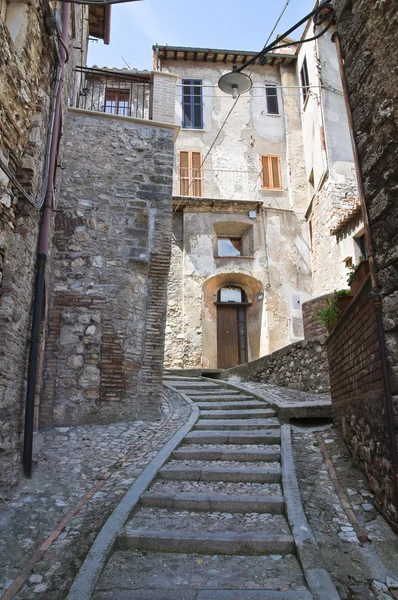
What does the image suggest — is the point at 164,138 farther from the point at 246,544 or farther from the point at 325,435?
the point at 246,544

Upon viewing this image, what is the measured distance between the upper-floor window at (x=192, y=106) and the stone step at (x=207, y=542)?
→ 17.2 metres

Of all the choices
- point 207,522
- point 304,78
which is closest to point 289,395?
point 207,522

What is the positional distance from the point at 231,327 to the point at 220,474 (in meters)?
11.2

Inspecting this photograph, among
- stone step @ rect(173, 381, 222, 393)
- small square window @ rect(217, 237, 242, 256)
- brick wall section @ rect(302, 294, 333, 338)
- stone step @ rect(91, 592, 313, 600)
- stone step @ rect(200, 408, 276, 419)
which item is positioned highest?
small square window @ rect(217, 237, 242, 256)

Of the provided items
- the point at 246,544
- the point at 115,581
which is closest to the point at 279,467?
the point at 246,544

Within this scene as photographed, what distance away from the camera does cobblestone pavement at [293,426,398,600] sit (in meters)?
2.51

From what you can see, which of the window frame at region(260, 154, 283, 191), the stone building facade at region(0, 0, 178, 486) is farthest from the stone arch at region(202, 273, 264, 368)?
the stone building facade at region(0, 0, 178, 486)

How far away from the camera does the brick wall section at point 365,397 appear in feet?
10.1

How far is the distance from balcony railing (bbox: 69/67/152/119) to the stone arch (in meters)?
7.20

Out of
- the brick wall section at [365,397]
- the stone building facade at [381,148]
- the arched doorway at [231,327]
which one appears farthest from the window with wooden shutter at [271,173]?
the stone building facade at [381,148]

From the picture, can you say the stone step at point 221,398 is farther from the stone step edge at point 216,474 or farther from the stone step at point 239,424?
the stone step edge at point 216,474

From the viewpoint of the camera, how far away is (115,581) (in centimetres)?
258

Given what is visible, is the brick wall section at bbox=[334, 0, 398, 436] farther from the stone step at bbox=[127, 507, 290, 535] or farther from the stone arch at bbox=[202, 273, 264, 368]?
the stone arch at bbox=[202, 273, 264, 368]

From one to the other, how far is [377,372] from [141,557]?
2.07 metres
